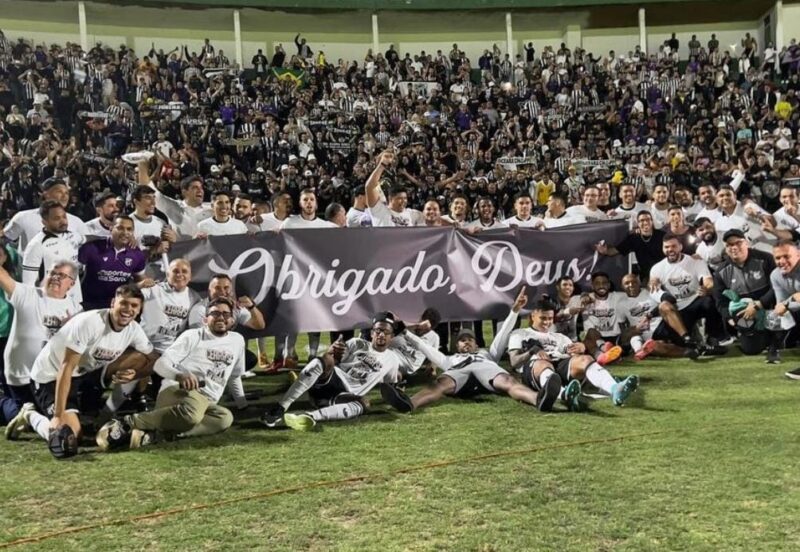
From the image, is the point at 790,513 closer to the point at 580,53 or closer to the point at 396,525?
the point at 396,525

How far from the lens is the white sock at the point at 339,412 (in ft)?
20.6

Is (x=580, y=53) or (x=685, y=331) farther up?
(x=580, y=53)

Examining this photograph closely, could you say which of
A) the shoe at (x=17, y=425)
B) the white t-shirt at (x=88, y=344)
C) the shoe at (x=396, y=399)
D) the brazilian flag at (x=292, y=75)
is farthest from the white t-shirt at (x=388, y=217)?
the brazilian flag at (x=292, y=75)

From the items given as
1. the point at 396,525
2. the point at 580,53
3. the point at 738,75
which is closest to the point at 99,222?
the point at 396,525

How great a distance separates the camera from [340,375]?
272 inches

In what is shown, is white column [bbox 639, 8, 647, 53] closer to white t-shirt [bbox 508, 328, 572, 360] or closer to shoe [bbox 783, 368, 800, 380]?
shoe [bbox 783, 368, 800, 380]

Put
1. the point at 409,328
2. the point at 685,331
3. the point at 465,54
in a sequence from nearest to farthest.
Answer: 1. the point at 409,328
2. the point at 685,331
3. the point at 465,54

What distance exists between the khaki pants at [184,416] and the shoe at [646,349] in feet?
16.7

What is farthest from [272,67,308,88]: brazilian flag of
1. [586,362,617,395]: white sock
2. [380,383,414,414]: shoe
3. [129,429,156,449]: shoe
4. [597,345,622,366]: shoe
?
[129,429,156,449]: shoe

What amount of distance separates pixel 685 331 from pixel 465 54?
2328 centimetres

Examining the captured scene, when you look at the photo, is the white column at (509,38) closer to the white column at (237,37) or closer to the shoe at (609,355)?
the white column at (237,37)

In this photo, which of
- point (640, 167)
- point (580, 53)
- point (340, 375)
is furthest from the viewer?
point (580, 53)

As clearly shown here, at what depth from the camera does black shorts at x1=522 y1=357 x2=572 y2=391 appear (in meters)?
6.83

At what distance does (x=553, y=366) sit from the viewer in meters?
7.03
